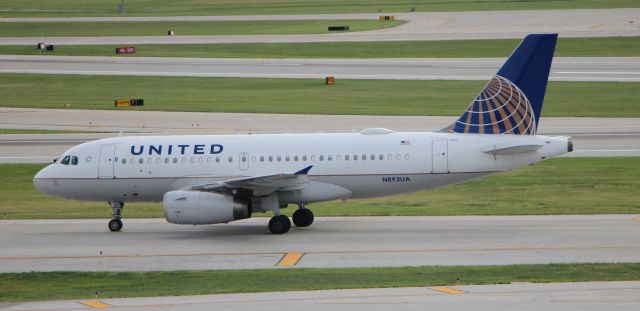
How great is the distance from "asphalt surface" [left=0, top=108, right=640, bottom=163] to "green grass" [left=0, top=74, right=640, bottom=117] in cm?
259

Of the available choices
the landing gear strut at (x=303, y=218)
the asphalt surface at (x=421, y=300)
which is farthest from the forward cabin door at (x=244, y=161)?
the asphalt surface at (x=421, y=300)

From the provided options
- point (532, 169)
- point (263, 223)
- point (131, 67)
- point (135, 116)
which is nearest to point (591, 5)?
point (131, 67)

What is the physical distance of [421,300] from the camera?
82.3 ft

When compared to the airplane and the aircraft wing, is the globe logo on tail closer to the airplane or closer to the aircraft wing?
the airplane

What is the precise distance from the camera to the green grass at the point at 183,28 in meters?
120

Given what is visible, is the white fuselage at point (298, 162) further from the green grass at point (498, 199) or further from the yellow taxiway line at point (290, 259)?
the yellow taxiway line at point (290, 259)

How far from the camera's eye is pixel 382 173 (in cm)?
3706

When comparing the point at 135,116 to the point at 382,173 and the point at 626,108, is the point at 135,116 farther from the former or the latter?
the point at 382,173

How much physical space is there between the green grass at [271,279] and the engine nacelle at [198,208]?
17.5 feet

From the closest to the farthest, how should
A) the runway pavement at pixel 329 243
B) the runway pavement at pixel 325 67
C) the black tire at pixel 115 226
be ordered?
the runway pavement at pixel 329 243
the black tire at pixel 115 226
the runway pavement at pixel 325 67

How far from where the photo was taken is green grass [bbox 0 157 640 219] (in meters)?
40.8

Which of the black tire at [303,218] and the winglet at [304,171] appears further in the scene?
the black tire at [303,218]

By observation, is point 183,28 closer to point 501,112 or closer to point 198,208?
point 198,208

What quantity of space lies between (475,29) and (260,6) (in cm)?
4760
